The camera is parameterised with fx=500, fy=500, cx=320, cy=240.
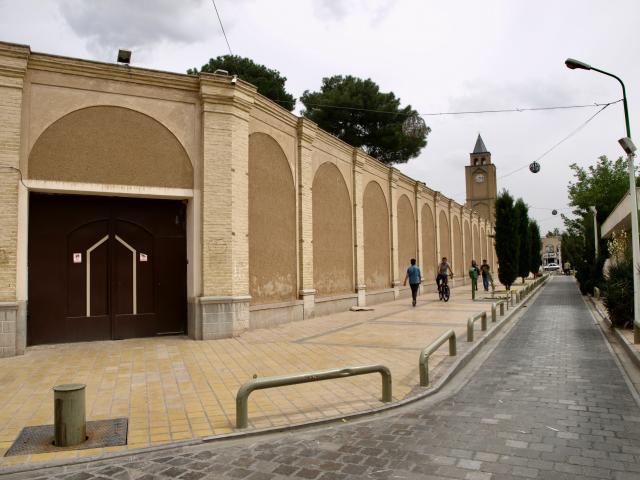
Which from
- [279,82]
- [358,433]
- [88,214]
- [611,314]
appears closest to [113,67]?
[88,214]

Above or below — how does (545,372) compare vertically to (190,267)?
below

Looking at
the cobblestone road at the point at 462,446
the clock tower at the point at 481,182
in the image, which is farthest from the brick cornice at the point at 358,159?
the clock tower at the point at 481,182

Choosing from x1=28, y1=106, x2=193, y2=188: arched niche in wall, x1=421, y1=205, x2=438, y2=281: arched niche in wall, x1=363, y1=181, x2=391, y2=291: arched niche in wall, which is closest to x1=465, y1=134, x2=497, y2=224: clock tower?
x1=421, y1=205, x2=438, y2=281: arched niche in wall

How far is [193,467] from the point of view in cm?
427

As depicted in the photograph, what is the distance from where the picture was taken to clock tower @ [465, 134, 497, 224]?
227 ft

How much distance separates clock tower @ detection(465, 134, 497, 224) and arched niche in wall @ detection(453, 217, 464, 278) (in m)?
33.9

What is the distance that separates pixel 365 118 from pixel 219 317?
29.9 m

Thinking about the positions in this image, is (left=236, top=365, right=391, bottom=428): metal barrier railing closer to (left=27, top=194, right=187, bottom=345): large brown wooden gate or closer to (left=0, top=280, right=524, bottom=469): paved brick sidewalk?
(left=0, top=280, right=524, bottom=469): paved brick sidewalk

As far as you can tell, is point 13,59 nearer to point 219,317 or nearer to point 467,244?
point 219,317

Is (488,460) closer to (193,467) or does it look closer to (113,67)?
(193,467)

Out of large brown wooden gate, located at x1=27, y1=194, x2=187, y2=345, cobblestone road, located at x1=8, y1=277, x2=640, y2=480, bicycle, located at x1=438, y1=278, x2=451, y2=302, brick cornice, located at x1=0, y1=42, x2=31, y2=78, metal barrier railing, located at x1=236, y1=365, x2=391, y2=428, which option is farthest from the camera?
bicycle, located at x1=438, y1=278, x2=451, y2=302

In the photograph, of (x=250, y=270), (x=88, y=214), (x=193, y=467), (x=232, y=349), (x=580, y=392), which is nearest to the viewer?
(x=193, y=467)

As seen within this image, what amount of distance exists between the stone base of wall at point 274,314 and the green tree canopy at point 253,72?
72.7ft

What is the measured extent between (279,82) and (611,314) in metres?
27.3
